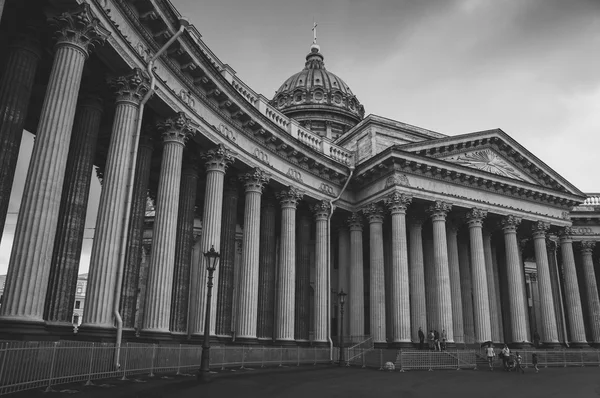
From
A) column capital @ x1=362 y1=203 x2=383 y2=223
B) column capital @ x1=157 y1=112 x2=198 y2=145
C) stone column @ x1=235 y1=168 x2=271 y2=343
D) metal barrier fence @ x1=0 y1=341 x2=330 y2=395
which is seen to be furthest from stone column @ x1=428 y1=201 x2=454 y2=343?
column capital @ x1=157 y1=112 x2=198 y2=145

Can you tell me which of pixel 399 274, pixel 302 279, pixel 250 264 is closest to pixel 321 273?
pixel 302 279

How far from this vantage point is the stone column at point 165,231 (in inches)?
702

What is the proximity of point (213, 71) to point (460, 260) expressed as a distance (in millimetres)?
23638

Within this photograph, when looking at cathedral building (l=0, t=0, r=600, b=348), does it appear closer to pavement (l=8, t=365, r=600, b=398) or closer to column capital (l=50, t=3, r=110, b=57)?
column capital (l=50, t=3, r=110, b=57)

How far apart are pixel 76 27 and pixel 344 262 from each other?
23059 mm

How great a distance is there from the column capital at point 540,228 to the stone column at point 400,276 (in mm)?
12191

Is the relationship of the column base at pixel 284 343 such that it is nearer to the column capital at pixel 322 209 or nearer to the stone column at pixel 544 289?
the column capital at pixel 322 209

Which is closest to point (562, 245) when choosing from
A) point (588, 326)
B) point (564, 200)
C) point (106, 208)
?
point (564, 200)

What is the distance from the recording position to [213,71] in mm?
20891

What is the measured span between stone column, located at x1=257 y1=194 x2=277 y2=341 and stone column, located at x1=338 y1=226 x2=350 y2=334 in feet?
20.1

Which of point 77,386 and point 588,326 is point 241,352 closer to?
point 77,386

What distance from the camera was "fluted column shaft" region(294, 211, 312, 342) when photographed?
28.7 meters

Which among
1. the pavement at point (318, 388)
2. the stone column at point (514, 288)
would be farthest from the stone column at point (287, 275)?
the stone column at point (514, 288)

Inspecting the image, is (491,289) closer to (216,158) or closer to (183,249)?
(216,158)
